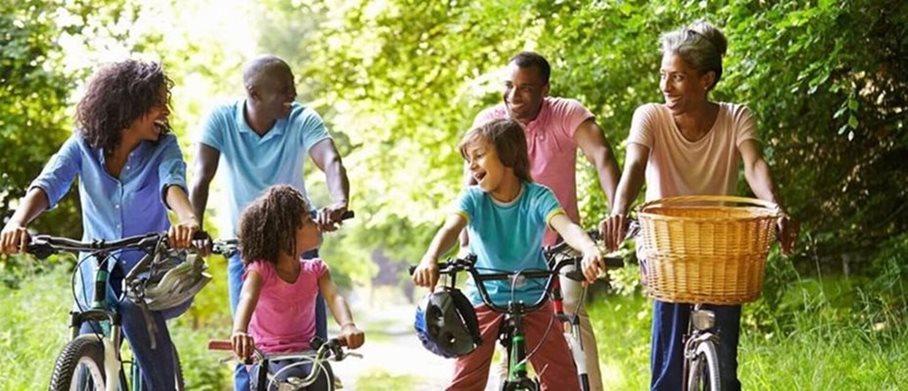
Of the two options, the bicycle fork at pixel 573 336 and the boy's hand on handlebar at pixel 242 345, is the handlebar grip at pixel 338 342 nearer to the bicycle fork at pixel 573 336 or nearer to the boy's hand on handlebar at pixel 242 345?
the boy's hand on handlebar at pixel 242 345

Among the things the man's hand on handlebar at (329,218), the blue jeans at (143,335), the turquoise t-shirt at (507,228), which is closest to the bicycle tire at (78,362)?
the blue jeans at (143,335)

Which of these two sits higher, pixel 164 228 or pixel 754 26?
pixel 754 26

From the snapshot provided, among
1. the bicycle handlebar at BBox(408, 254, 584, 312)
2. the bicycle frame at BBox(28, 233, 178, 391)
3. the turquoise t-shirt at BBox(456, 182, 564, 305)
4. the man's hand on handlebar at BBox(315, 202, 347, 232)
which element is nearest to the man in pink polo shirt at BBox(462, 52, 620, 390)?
the turquoise t-shirt at BBox(456, 182, 564, 305)

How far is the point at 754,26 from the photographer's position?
22.8ft

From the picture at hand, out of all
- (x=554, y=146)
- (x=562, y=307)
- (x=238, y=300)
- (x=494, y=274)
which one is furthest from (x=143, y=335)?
(x=554, y=146)

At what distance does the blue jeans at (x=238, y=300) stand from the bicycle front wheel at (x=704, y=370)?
1510mm

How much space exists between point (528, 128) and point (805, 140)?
15.1 feet

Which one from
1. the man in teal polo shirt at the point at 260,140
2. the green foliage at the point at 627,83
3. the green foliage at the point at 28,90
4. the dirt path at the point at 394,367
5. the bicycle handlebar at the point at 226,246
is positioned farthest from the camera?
the green foliage at the point at 28,90

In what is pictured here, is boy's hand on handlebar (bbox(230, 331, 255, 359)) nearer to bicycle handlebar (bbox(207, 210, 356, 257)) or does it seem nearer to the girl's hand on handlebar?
bicycle handlebar (bbox(207, 210, 356, 257))

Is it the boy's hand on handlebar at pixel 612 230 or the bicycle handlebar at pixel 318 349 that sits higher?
the boy's hand on handlebar at pixel 612 230

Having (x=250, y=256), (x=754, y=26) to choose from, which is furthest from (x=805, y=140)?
(x=250, y=256)

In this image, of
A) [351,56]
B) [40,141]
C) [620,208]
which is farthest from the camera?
[351,56]

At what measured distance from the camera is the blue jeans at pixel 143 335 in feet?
16.1

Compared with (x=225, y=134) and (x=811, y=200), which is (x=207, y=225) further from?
(x=225, y=134)
